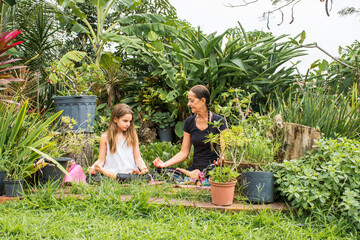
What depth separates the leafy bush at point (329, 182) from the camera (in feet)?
8.46

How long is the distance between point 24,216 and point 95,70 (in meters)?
3.34

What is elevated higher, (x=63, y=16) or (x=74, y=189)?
(x=63, y=16)

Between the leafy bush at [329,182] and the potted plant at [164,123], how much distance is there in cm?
384

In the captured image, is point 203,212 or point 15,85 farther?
point 15,85

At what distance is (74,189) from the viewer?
316cm

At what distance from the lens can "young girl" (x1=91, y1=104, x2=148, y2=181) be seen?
12.9 ft

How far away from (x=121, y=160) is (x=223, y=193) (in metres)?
1.59

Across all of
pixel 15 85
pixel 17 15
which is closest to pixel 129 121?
pixel 15 85

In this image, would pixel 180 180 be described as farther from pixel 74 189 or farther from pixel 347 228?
pixel 347 228

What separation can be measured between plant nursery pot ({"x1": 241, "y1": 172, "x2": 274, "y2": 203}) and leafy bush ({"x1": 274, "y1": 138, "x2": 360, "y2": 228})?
9 cm

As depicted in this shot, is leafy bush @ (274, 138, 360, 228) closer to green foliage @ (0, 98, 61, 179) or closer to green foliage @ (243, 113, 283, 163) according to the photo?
green foliage @ (243, 113, 283, 163)

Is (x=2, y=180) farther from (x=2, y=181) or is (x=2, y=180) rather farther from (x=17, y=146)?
(x=17, y=146)

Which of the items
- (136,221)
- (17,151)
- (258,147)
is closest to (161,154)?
(258,147)

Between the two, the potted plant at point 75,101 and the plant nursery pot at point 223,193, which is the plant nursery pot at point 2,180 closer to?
the potted plant at point 75,101
